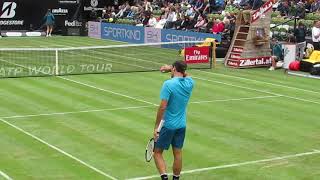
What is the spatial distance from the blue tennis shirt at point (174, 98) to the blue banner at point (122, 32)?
1289 inches

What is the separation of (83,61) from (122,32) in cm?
1695

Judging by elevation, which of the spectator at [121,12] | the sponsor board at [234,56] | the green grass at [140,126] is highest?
the spectator at [121,12]

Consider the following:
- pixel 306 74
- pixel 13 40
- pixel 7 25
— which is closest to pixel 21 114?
pixel 306 74

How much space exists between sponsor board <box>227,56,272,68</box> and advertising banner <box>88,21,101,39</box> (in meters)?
21.2

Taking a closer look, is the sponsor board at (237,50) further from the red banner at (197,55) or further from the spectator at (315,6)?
the spectator at (315,6)

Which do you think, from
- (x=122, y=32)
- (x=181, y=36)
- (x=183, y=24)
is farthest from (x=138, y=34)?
(x=181, y=36)

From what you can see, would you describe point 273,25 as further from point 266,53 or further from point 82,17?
point 82,17

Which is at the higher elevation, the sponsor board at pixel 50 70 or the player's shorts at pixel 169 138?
the player's shorts at pixel 169 138

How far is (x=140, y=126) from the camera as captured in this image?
14.5m

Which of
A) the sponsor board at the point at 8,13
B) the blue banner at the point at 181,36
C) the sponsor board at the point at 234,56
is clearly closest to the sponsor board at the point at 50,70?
the sponsor board at the point at 234,56

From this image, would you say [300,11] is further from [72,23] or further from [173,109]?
[173,109]

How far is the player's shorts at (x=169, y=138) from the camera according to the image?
367 inches

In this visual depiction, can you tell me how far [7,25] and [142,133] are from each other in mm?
37193

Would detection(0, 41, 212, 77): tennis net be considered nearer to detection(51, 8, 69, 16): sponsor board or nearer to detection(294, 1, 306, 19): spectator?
detection(294, 1, 306, 19): spectator
